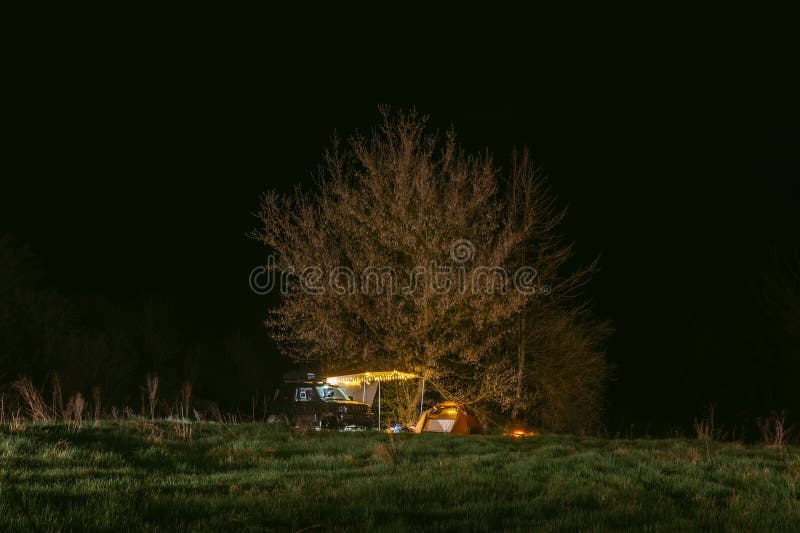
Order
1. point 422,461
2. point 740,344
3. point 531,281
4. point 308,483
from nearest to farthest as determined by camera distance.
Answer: point 308,483
point 422,461
point 531,281
point 740,344

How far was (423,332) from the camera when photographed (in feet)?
52.4

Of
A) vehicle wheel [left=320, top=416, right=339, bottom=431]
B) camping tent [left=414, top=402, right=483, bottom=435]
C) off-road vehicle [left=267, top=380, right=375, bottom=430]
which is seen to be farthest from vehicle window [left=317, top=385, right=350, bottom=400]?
camping tent [left=414, top=402, right=483, bottom=435]

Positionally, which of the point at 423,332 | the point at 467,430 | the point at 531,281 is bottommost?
the point at 467,430

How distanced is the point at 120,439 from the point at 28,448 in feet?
5.03

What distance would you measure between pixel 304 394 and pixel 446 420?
3.57 meters

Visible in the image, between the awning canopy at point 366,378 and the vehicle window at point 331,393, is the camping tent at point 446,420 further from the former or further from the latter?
the vehicle window at point 331,393

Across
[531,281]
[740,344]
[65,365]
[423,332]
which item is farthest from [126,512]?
[740,344]

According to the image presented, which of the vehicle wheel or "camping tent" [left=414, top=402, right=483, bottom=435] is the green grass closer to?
the vehicle wheel

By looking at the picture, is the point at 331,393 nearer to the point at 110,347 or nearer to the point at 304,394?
the point at 304,394

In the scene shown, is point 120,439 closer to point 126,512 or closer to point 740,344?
point 126,512

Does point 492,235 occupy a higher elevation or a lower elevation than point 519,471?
higher

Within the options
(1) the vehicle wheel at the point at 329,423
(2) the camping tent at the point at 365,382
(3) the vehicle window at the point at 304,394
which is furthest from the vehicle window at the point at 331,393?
(1) the vehicle wheel at the point at 329,423

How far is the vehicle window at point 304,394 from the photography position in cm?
1730

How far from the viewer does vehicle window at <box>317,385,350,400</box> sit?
17.4 metres
